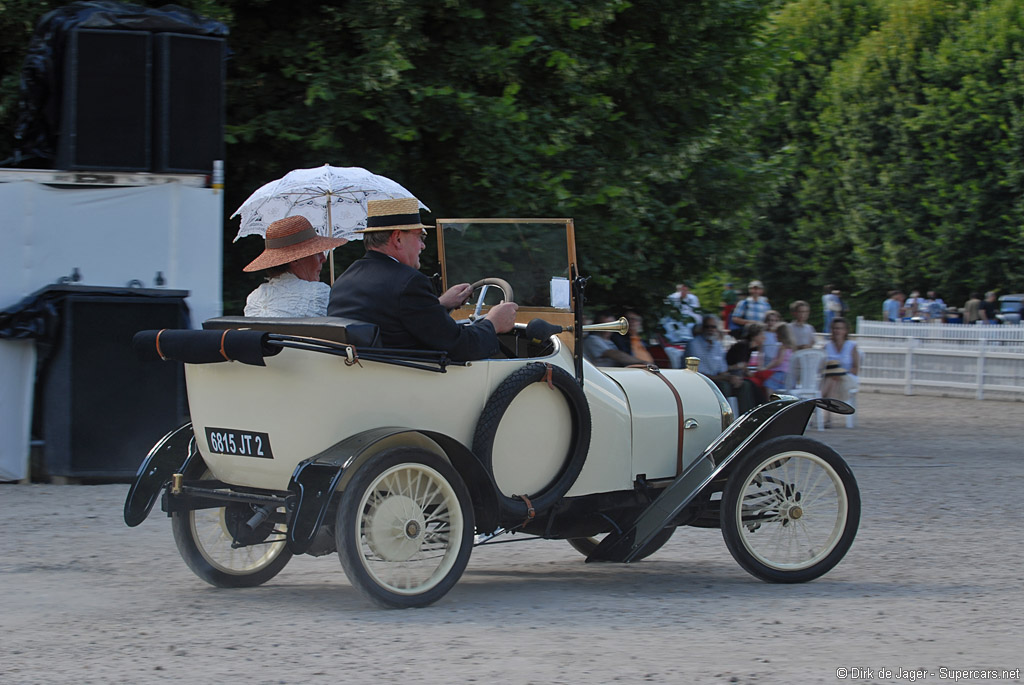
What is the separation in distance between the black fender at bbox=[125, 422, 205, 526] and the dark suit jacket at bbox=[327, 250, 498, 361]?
1.00m

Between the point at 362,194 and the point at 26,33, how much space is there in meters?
4.37

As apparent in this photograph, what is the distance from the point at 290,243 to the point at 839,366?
38.7 ft

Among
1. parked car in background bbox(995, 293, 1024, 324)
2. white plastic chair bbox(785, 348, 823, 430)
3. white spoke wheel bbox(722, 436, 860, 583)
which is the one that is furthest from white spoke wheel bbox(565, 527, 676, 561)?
parked car in background bbox(995, 293, 1024, 324)

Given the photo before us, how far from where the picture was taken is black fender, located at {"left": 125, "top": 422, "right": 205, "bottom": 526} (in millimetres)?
5918

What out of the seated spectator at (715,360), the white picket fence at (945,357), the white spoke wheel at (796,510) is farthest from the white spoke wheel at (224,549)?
the white picket fence at (945,357)

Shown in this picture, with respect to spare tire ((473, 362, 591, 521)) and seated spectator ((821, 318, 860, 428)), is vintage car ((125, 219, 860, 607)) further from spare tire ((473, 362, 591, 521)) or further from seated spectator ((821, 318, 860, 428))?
seated spectator ((821, 318, 860, 428))

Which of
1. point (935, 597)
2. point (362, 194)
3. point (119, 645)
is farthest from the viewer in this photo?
point (362, 194)

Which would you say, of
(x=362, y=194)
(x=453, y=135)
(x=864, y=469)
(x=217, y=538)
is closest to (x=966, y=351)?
(x=864, y=469)

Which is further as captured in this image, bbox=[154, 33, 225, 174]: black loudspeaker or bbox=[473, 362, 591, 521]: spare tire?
bbox=[154, 33, 225, 174]: black loudspeaker

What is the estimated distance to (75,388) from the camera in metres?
9.70

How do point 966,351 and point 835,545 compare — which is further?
point 966,351

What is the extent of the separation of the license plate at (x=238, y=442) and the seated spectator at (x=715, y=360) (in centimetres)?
928

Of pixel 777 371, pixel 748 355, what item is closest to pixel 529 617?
pixel 748 355

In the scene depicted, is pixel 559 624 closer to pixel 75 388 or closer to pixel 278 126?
pixel 75 388
